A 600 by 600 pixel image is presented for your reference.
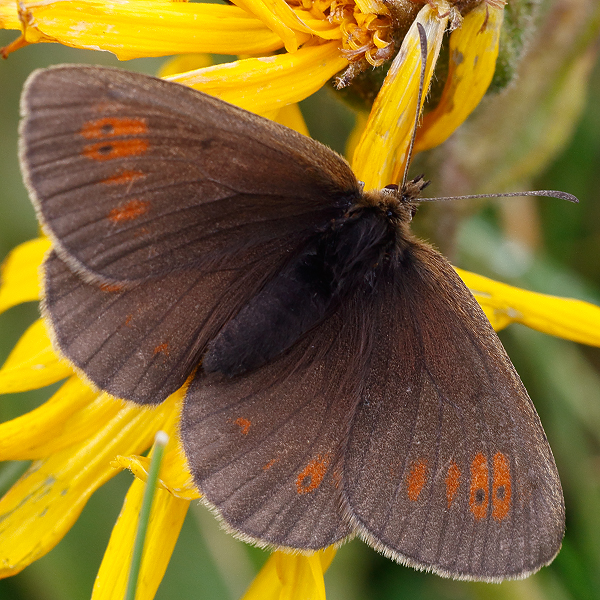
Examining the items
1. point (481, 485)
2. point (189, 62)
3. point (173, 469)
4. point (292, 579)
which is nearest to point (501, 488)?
point (481, 485)

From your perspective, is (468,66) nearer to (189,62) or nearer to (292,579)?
(189,62)

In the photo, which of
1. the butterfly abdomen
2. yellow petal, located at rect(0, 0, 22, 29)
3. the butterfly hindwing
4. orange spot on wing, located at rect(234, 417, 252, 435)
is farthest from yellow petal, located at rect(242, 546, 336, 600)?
yellow petal, located at rect(0, 0, 22, 29)

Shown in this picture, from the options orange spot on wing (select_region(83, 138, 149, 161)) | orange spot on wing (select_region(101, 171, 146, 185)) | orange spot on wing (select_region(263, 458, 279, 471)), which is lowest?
orange spot on wing (select_region(263, 458, 279, 471))

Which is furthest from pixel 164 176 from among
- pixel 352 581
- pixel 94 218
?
pixel 352 581

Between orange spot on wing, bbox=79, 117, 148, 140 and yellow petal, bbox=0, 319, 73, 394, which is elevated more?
orange spot on wing, bbox=79, 117, 148, 140

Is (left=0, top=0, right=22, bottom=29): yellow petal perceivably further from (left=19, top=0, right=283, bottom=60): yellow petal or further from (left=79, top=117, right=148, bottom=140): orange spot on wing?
(left=79, top=117, right=148, bottom=140): orange spot on wing

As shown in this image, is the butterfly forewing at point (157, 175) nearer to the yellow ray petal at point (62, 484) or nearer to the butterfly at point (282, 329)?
the butterfly at point (282, 329)

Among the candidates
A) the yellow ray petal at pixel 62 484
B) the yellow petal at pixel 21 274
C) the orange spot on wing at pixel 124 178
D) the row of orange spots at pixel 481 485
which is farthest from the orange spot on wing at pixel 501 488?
the yellow petal at pixel 21 274
